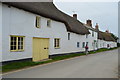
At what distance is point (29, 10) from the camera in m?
14.0

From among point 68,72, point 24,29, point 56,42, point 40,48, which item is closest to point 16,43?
point 24,29

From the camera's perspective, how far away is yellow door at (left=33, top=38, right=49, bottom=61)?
1538 centimetres

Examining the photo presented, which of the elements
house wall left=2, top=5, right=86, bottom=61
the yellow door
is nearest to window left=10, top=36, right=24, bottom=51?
house wall left=2, top=5, right=86, bottom=61

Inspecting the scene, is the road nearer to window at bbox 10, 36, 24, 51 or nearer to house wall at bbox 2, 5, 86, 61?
house wall at bbox 2, 5, 86, 61

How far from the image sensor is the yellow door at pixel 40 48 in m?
15.4

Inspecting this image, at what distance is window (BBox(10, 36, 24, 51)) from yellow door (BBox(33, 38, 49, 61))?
6.21 feet

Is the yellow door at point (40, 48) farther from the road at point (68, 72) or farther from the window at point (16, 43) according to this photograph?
the road at point (68, 72)

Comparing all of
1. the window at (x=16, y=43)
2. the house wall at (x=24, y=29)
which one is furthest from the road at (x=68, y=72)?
the window at (x=16, y=43)

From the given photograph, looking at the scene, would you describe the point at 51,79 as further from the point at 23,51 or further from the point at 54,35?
the point at 54,35

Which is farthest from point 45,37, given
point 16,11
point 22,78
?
point 22,78

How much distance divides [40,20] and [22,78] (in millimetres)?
9080

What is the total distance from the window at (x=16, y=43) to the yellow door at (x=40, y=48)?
6.21 feet

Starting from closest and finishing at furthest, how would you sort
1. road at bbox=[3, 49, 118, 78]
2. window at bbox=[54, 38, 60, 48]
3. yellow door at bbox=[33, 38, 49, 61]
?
1. road at bbox=[3, 49, 118, 78]
2. yellow door at bbox=[33, 38, 49, 61]
3. window at bbox=[54, 38, 60, 48]

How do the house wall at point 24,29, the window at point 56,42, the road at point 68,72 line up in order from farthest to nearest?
the window at point 56,42
the house wall at point 24,29
the road at point 68,72
